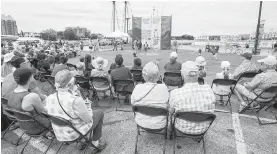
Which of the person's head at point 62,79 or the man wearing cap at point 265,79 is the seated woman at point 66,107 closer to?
the person's head at point 62,79

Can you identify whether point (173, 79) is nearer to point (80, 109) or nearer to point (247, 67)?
point (247, 67)

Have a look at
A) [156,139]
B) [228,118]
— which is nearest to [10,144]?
[156,139]

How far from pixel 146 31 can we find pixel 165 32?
2.90m

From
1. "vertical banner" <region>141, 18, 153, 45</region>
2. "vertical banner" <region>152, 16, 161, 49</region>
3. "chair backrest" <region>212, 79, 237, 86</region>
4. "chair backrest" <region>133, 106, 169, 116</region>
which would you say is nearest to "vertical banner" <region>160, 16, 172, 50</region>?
"vertical banner" <region>152, 16, 161, 49</region>

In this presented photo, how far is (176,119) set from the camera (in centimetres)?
260

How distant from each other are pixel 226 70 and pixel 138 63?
Answer: 101 inches

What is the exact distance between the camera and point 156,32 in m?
25.1

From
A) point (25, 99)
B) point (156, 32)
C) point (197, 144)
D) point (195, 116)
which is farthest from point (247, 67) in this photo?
point (156, 32)

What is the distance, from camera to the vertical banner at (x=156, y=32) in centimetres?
2431

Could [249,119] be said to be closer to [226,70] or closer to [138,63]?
[226,70]

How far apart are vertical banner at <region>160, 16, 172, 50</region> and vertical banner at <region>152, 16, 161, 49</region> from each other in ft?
1.46

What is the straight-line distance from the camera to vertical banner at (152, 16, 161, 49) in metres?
24.3

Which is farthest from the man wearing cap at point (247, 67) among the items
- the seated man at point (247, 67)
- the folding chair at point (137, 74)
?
the folding chair at point (137, 74)

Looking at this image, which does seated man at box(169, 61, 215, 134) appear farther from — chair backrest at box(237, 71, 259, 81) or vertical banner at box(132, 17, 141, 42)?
vertical banner at box(132, 17, 141, 42)
